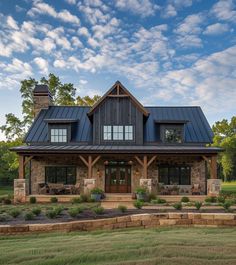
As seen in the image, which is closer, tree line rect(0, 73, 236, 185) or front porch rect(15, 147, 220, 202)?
front porch rect(15, 147, 220, 202)

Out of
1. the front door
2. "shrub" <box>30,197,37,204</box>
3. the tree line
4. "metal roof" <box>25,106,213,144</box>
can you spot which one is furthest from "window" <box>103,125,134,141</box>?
the tree line

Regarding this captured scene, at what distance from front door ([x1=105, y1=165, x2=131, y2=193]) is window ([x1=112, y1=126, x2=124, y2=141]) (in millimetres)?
1958

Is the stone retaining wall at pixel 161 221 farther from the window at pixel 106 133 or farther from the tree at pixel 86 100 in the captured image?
the tree at pixel 86 100

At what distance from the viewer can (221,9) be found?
14.7m

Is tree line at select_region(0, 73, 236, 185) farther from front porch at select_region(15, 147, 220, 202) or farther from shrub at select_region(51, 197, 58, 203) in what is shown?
shrub at select_region(51, 197, 58, 203)

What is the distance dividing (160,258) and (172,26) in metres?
15.7

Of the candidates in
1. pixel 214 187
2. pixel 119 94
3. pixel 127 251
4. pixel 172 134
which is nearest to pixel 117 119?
pixel 119 94

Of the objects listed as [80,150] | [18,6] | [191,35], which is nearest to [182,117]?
[191,35]

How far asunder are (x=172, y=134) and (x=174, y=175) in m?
2.83

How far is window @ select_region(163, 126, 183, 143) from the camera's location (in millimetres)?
20781

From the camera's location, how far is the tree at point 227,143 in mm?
47125

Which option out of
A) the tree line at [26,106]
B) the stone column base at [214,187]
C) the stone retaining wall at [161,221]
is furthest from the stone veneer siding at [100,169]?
the stone retaining wall at [161,221]

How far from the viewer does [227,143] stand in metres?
46.9

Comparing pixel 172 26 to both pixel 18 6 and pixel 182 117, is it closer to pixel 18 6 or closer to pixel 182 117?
pixel 182 117
